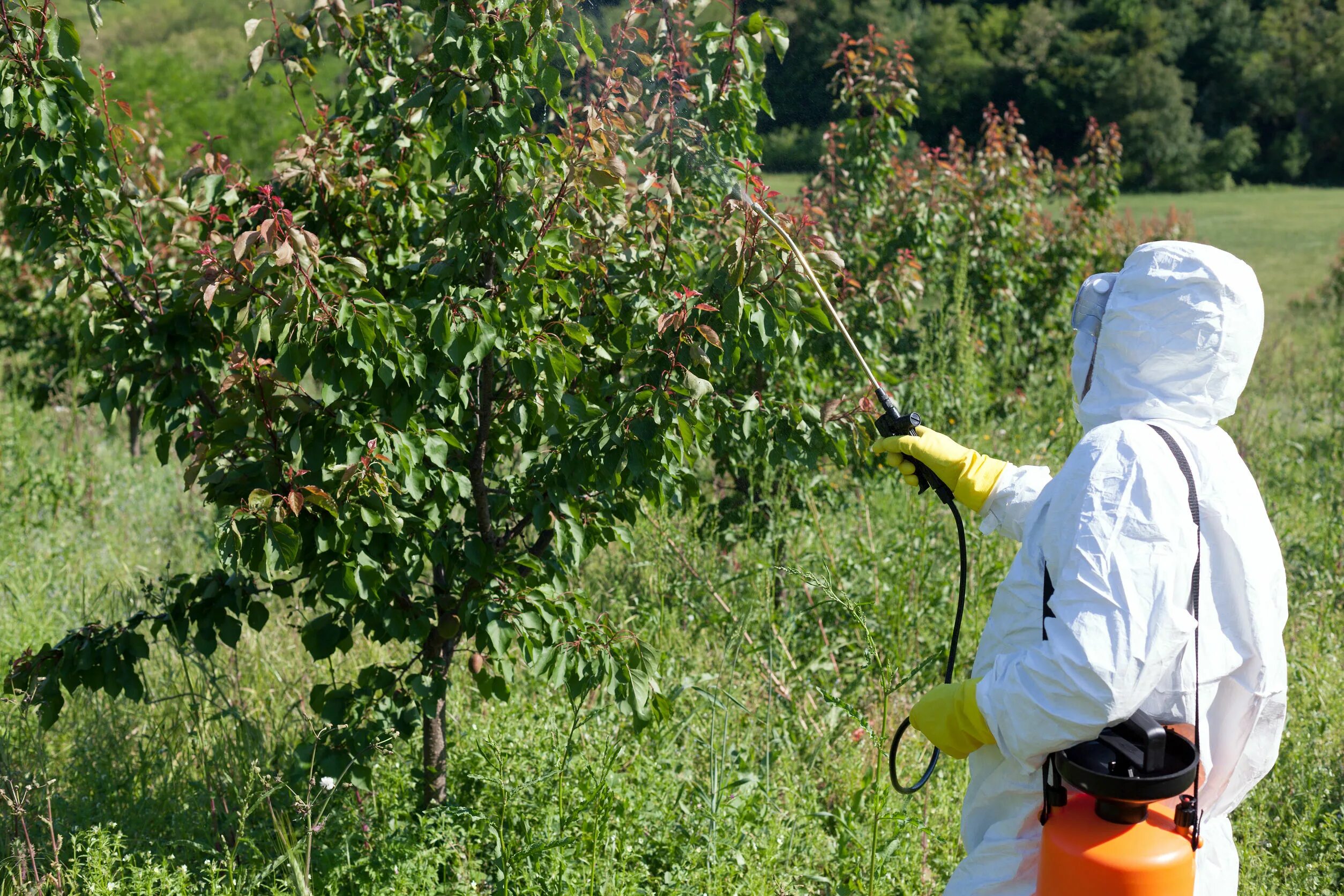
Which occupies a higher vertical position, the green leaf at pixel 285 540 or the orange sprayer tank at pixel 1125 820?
the green leaf at pixel 285 540

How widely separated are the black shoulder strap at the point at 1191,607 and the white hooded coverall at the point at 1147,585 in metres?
0.02

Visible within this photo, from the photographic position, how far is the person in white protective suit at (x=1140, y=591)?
4.92ft

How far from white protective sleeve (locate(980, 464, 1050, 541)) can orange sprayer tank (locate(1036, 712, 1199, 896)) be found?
21.4 inches

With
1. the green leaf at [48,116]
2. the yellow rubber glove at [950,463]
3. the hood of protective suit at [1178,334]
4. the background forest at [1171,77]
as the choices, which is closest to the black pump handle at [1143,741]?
the hood of protective suit at [1178,334]

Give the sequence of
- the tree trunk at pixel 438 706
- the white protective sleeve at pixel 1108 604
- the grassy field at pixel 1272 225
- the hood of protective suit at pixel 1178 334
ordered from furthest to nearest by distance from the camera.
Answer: the grassy field at pixel 1272 225 → the tree trunk at pixel 438 706 → the hood of protective suit at pixel 1178 334 → the white protective sleeve at pixel 1108 604

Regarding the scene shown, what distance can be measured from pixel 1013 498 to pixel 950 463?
15 cm

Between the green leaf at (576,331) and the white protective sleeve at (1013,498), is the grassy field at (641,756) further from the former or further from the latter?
the green leaf at (576,331)

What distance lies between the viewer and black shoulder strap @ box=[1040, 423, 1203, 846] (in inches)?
61.7

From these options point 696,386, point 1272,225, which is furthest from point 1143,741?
point 1272,225

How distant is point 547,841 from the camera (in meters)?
2.47

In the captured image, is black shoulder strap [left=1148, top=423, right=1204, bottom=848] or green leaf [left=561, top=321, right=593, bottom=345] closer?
black shoulder strap [left=1148, top=423, right=1204, bottom=848]

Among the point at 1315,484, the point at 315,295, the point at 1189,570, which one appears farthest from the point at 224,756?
the point at 1315,484

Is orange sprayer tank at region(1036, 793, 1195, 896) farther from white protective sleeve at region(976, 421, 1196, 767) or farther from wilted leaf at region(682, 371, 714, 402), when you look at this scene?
wilted leaf at region(682, 371, 714, 402)

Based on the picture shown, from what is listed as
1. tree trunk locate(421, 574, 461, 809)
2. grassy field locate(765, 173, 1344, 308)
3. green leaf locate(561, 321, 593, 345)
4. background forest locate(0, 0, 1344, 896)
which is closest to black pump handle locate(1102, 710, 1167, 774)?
background forest locate(0, 0, 1344, 896)
